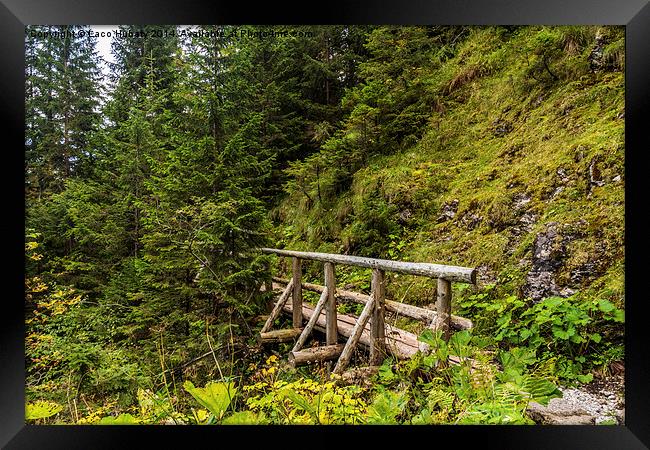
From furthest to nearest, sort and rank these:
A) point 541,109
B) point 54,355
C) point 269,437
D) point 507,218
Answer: point 541,109, point 507,218, point 54,355, point 269,437

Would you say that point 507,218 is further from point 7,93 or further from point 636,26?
point 7,93

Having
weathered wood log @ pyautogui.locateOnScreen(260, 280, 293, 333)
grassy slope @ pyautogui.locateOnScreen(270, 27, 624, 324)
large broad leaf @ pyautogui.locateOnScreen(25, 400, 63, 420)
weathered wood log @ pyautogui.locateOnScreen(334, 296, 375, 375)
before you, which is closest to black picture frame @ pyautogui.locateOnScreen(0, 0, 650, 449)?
large broad leaf @ pyautogui.locateOnScreen(25, 400, 63, 420)

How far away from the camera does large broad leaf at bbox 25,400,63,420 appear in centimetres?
249

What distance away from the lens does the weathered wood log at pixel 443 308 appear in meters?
2.76

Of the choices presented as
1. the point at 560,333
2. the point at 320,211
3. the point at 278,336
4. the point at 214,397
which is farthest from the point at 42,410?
the point at 560,333

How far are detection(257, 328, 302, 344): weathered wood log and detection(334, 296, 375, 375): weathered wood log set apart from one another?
1090 mm

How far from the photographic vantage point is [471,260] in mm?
4098

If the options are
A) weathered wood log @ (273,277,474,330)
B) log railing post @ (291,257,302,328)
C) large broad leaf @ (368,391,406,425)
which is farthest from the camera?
log railing post @ (291,257,302,328)

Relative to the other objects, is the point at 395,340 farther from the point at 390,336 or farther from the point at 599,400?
the point at 599,400

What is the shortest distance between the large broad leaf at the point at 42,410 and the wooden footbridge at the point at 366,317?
6.88ft

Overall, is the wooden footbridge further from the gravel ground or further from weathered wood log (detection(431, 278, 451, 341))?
the gravel ground

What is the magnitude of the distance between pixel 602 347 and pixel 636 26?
8.32 feet
